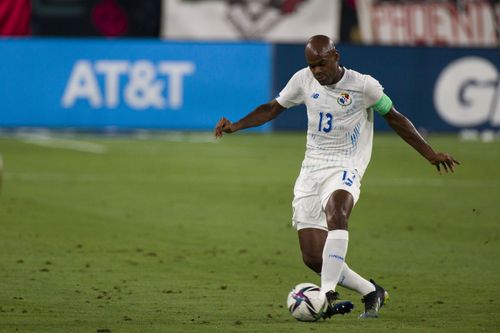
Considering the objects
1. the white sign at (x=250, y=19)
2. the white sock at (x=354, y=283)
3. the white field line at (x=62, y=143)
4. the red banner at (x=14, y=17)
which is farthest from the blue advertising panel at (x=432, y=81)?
the white sock at (x=354, y=283)

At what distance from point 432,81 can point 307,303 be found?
18485 mm

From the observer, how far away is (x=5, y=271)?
34.8 feet

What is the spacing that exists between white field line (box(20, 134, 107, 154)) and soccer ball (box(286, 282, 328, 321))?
47.8 feet

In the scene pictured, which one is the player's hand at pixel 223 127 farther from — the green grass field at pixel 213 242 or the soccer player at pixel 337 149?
the green grass field at pixel 213 242

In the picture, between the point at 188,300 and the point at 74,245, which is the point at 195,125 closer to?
the point at 74,245

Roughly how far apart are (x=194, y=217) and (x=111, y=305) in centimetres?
576

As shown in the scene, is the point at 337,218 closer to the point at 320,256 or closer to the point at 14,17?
the point at 320,256

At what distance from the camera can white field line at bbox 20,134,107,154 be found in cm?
2322

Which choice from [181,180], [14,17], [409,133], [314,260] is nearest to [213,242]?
[314,260]

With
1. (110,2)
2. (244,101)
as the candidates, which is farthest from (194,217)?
(110,2)

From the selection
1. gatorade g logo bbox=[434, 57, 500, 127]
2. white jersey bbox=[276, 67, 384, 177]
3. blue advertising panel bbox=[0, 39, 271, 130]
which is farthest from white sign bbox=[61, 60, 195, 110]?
white jersey bbox=[276, 67, 384, 177]

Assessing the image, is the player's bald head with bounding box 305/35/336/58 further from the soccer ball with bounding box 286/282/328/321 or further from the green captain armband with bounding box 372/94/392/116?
the soccer ball with bounding box 286/282/328/321

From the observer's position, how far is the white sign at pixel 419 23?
106 feet

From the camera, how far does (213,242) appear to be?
42.1 feet
